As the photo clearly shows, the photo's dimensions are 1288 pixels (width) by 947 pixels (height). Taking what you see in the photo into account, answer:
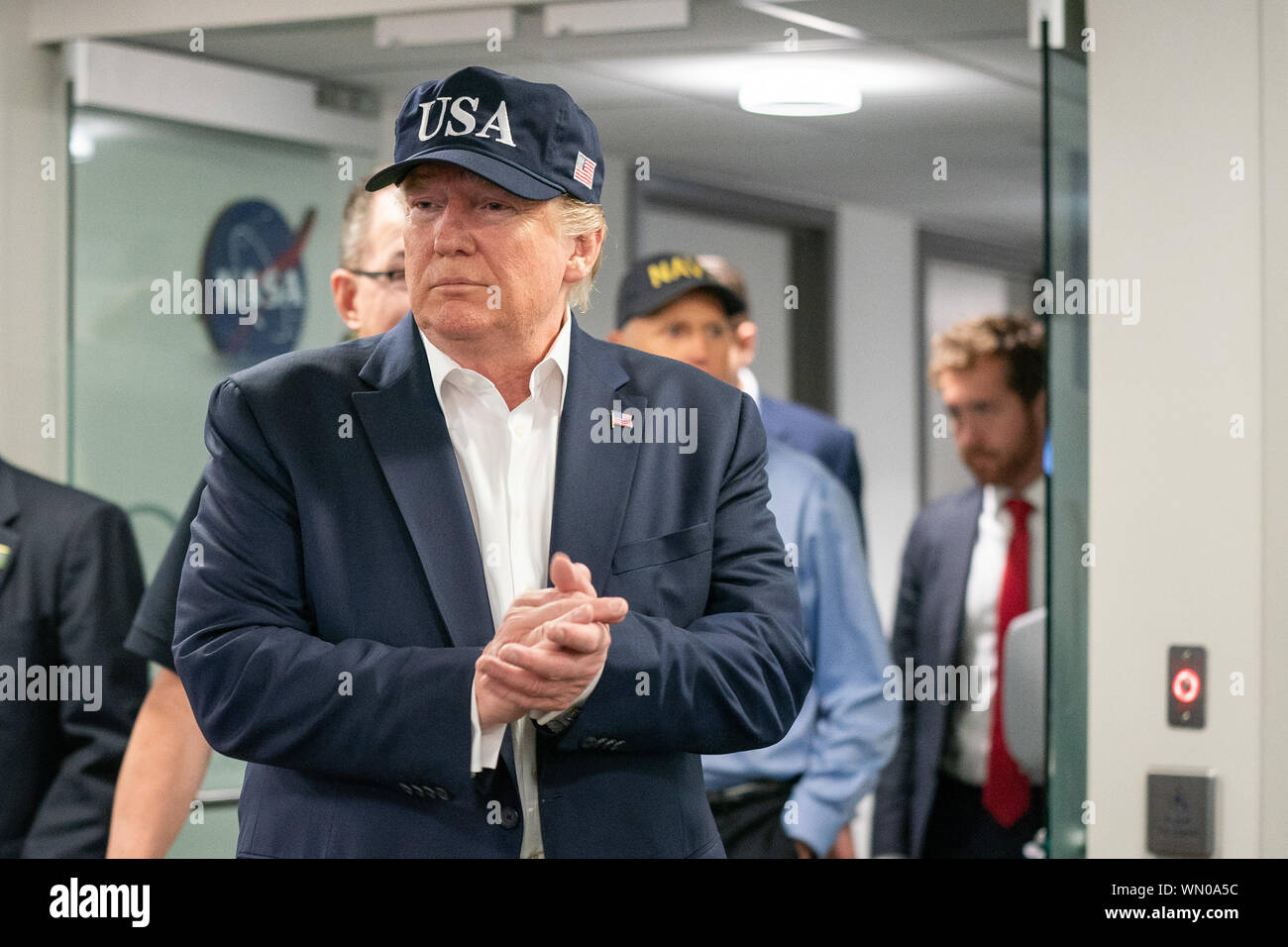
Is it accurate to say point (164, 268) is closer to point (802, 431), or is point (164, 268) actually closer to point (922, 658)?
point (802, 431)

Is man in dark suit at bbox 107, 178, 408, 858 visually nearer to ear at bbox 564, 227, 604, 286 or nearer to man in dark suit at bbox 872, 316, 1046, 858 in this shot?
ear at bbox 564, 227, 604, 286

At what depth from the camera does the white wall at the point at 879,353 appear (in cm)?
336

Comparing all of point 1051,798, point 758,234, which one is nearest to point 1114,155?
point 1051,798

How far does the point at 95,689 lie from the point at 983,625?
137cm

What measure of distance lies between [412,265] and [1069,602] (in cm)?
110

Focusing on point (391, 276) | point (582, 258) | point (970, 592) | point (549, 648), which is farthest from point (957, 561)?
point (549, 648)

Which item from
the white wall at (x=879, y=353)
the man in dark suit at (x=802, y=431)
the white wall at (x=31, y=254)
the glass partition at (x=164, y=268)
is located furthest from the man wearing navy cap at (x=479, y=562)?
the white wall at (x=879, y=353)

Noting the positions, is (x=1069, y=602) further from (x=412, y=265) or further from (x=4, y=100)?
(x=4, y=100)

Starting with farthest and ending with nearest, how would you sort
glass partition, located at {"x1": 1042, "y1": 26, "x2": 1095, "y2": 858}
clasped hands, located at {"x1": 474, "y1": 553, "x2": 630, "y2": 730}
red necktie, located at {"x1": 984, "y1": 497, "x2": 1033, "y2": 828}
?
red necktie, located at {"x1": 984, "y1": 497, "x2": 1033, "y2": 828}
glass partition, located at {"x1": 1042, "y1": 26, "x2": 1095, "y2": 858}
clasped hands, located at {"x1": 474, "y1": 553, "x2": 630, "y2": 730}

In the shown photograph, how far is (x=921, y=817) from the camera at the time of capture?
7.97ft

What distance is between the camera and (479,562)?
128 cm

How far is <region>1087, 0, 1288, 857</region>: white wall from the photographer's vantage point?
188 centimetres

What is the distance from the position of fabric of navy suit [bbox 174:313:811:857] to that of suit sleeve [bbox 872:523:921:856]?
1170 mm

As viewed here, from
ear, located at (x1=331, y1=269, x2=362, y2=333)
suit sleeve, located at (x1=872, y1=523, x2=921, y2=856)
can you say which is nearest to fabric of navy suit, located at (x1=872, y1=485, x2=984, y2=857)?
suit sleeve, located at (x1=872, y1=523, x2=921, y2=856)
